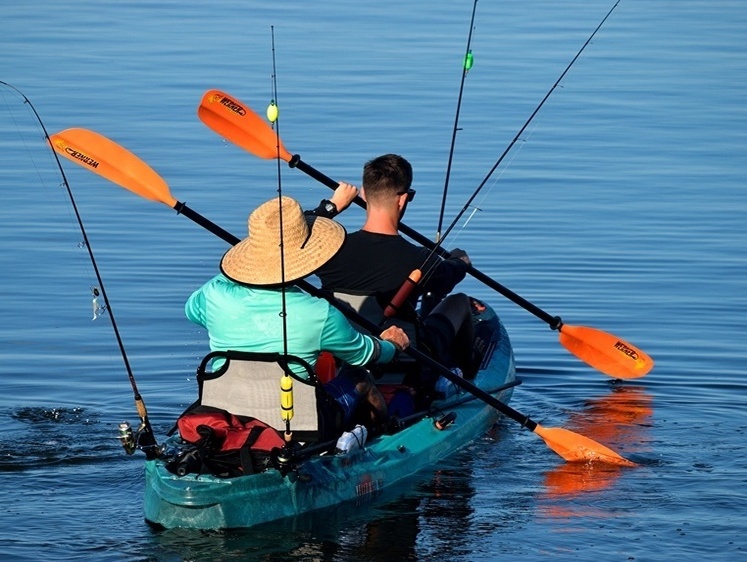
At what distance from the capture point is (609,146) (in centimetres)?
1781

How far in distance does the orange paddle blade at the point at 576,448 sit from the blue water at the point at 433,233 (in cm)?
9

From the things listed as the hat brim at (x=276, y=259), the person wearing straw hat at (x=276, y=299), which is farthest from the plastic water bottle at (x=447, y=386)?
the hat brim at (x=276, y=259)

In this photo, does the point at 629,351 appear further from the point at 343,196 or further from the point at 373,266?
the point at 373,266

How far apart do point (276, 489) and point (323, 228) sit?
48.1 inches

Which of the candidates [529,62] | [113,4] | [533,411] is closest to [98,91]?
[529,62]

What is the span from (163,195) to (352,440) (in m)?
1.85

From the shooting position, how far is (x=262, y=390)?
7.20m

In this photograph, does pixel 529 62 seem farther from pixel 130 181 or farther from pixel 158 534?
pixel 158 534

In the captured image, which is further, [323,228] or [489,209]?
[489,209]

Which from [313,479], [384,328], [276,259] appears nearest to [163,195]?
[384,328]

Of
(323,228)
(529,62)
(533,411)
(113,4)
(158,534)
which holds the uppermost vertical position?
(113,4)

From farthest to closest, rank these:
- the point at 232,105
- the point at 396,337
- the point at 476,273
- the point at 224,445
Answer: the point at 232,105 < the point at 476,273 < the point at 396,337 < the point at 224,445

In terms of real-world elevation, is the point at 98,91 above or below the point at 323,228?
above

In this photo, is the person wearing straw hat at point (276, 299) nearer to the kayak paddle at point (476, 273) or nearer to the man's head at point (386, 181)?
the man's head at point (386, 181)
